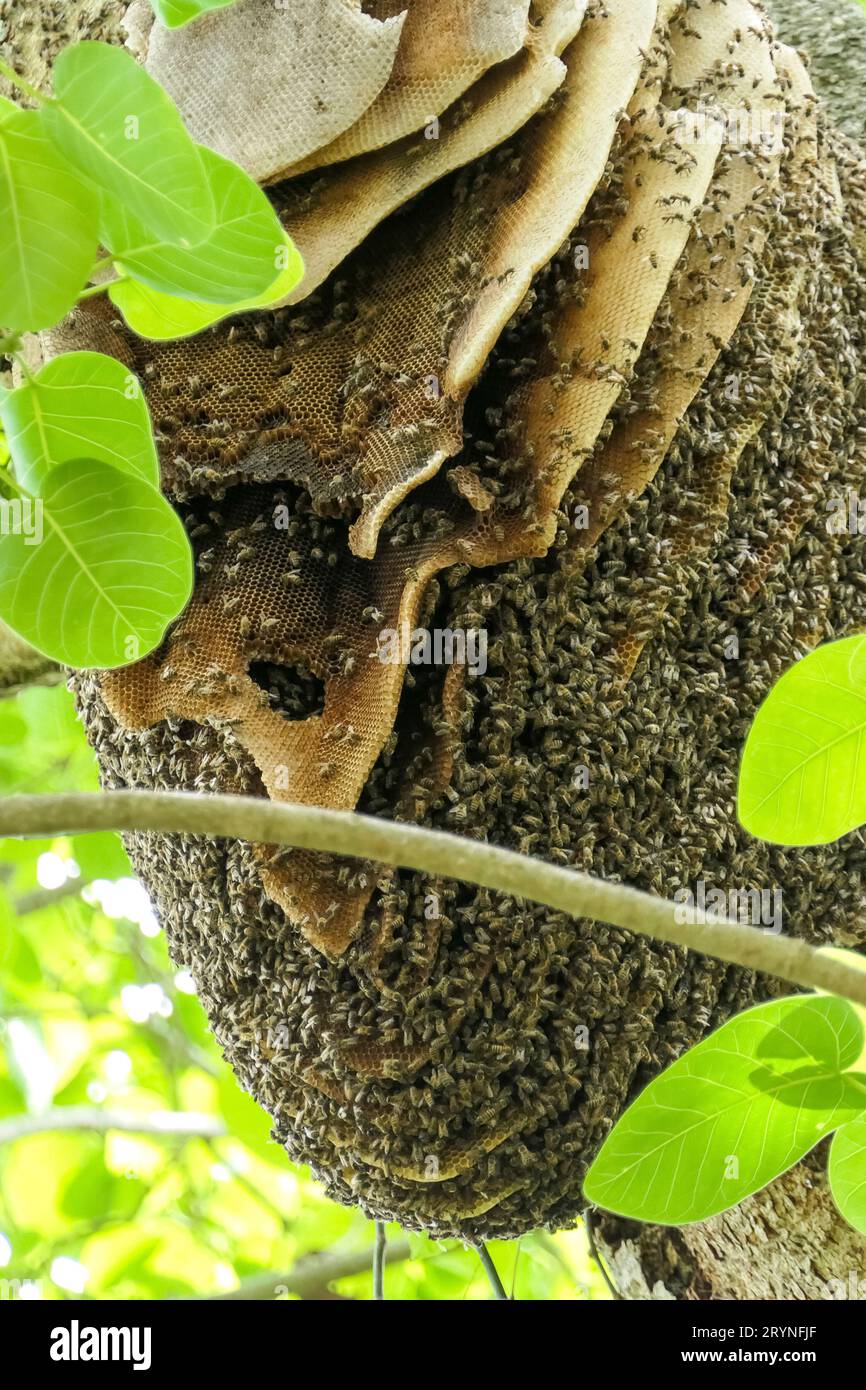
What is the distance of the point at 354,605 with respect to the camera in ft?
3.61

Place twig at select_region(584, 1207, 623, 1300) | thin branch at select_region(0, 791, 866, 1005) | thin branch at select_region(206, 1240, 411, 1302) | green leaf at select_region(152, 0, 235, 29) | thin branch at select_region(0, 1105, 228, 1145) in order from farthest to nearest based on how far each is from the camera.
A: 1. thin branch at select_region(0, 1105, 228, 1145)
2. thin branch at select_region(206, 1240, 411, 1302)
3. twig at select_region(584, 1207, 623, 1300)
4. green leaf at select_region(152, 0, 235, 29)
5. thin branch at select_region(0, 791, 866, 1005)

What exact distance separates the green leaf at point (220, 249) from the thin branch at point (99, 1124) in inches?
83.4

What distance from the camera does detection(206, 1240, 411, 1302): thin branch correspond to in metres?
2.24

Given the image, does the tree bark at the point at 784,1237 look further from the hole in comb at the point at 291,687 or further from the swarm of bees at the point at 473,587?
the hole in comb at the point at 291,687

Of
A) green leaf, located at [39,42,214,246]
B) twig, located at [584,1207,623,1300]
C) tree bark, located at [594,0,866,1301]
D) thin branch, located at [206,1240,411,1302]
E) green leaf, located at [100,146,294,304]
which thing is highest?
green leaf, located at [39,42,214,246]

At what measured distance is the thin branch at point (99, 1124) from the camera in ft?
8.52

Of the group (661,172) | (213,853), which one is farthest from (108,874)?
(661,172)

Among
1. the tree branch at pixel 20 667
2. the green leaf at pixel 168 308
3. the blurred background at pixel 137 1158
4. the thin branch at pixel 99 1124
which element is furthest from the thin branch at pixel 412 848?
the thin branch at pixel 99 1124

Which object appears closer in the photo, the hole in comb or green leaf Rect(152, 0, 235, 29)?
green leaf Rect(152, 0, 235, 29)

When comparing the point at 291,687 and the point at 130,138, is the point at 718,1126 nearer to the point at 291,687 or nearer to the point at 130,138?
the point at 291,687

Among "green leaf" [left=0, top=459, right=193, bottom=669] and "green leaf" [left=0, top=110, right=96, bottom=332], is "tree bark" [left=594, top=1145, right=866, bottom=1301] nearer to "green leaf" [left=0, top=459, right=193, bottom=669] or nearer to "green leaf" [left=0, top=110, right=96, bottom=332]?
"green leaf" [left=0, top=459, right=193, bottom=669]

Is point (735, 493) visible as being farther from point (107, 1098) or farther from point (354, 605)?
point (107, 1098)

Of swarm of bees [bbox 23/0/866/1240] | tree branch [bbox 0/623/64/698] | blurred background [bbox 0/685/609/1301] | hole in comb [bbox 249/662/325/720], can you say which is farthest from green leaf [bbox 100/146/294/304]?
blurred background [bbox 0/685/609/1301]

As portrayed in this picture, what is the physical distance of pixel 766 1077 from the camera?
0.85 meters
